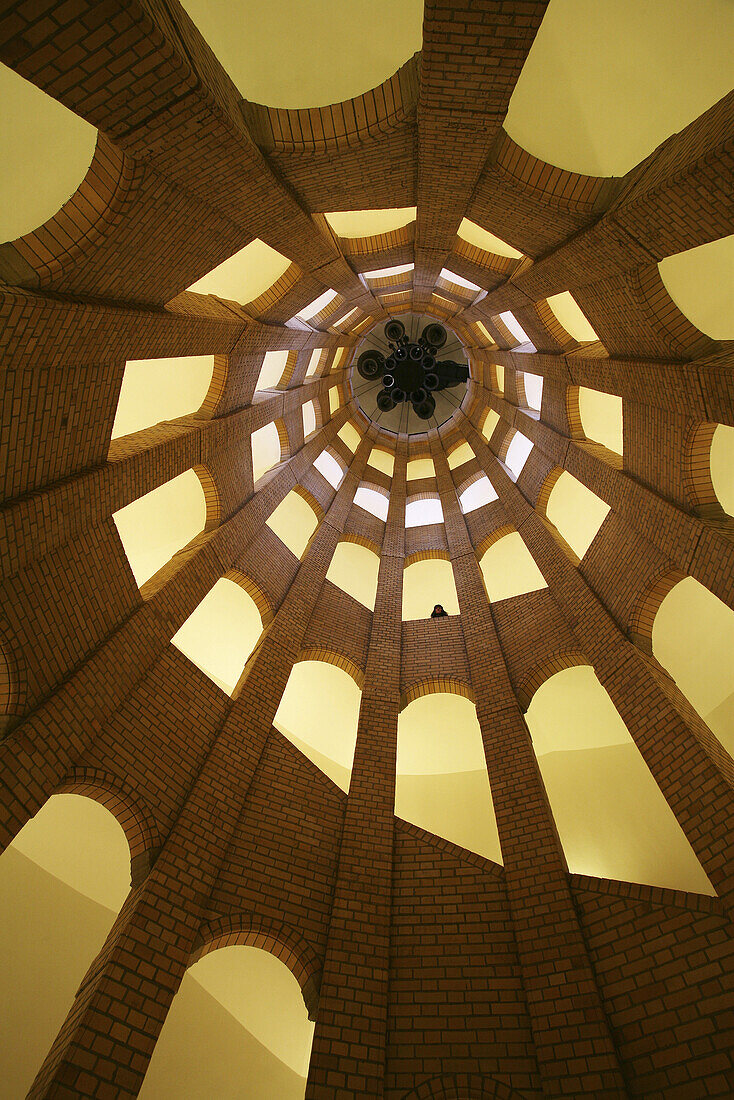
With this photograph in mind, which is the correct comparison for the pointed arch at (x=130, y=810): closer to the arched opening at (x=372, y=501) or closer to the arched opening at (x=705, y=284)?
the arched opening at (x=705, y=284)

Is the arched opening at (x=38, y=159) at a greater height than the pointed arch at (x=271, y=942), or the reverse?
the arched opening at (x=38, y=159)

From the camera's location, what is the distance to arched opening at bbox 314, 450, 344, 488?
47.7ft

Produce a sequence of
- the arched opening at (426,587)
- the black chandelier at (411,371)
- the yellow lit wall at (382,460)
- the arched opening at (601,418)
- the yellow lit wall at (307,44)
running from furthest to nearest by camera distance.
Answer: the yellow lit wall at (382,460), the black chandelier at (411,371), the arched opening at (426,587), the arched opening at (601,418), the yellow lit wall at (307,44)

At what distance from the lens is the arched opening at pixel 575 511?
11.4m

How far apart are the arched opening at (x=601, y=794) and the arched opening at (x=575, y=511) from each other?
2547 mm

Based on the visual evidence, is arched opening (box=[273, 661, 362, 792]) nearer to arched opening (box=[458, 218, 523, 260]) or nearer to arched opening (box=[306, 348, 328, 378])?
arched opening (box=[306, 348, 328, 378])

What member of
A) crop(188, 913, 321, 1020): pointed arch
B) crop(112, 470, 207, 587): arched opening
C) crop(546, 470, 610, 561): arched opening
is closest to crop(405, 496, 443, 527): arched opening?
crop(546, 470, 610, 561): arched opening

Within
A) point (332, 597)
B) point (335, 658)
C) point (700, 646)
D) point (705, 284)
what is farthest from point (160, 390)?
point (700, 646)

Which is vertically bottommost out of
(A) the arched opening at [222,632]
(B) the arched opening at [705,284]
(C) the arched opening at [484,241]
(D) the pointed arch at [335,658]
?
(D) the pointed arch at [335,658]

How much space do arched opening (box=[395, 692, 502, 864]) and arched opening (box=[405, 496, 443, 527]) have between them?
4.39 meters

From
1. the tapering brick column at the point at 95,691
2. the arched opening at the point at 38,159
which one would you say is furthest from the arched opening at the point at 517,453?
the arched opening at the point at 38,159

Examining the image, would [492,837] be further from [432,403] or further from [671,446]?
[432,403]

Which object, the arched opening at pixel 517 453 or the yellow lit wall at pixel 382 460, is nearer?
the arched opening at pixel 517 453

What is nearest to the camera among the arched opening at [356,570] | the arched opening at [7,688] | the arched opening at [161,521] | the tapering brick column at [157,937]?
the tapering brick column at [157,937]
